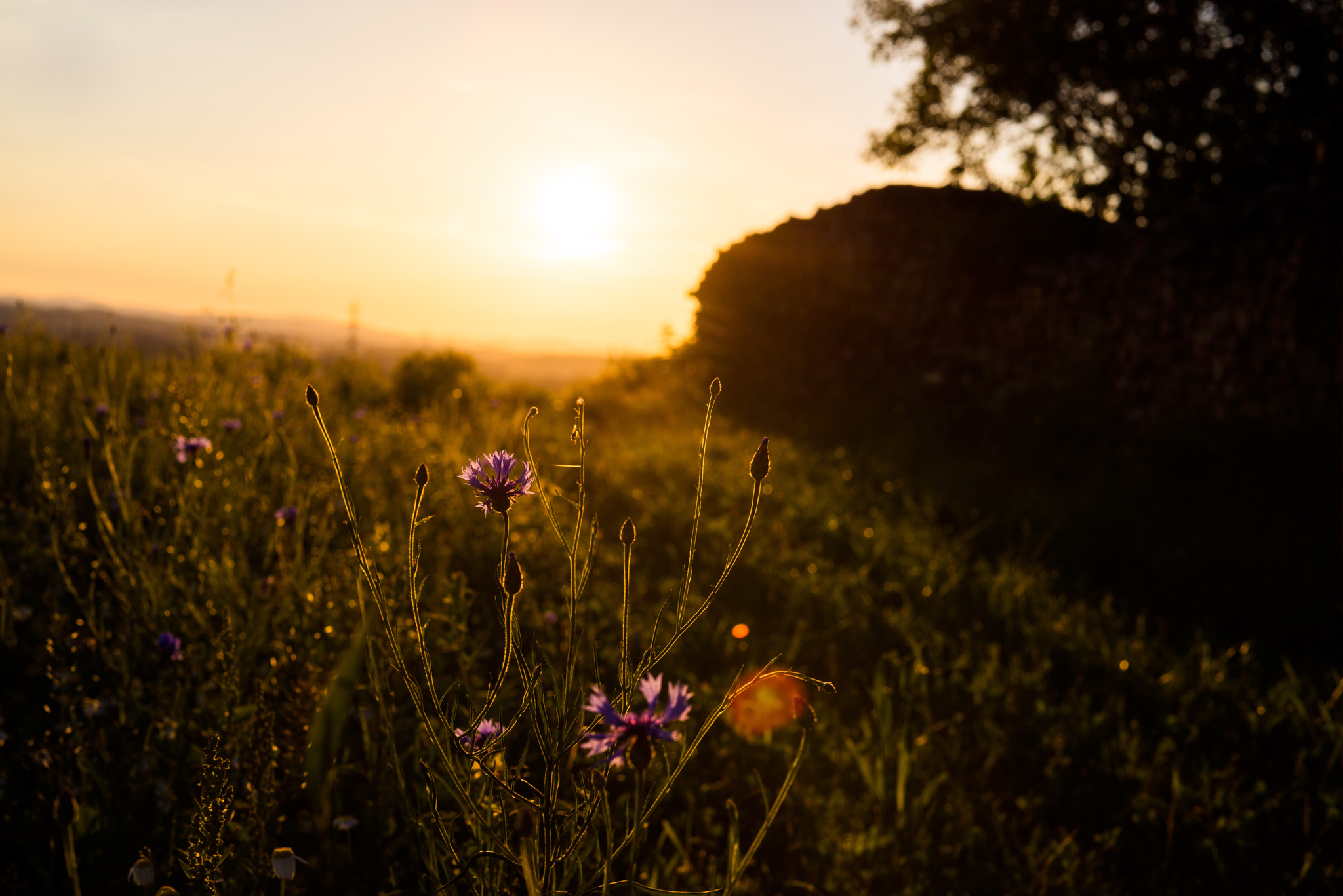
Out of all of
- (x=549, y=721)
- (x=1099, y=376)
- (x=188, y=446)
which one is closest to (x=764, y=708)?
(x=549, y=721)

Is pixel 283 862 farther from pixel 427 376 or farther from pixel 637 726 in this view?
pixel 427 376

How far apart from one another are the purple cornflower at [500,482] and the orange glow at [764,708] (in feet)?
4.88

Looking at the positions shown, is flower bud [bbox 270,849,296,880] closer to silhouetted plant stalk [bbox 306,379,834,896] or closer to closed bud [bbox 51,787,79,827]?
silhouetted plant stalk [bbox 306,379,834,896]

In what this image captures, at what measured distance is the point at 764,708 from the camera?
2537 mm

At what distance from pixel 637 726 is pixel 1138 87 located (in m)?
8.69

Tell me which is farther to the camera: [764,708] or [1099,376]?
[1099,376]

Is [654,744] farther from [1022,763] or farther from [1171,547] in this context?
[1171,547]

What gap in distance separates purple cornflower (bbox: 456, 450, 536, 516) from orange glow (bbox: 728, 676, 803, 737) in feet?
4.88

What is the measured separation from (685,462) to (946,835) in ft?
10.6

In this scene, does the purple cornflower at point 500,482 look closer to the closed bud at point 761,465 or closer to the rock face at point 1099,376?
the closed bud at point 761,465

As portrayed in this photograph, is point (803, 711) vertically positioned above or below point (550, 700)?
above

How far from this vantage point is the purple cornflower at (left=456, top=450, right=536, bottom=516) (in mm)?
1038

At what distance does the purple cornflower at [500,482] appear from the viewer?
1.04 metres

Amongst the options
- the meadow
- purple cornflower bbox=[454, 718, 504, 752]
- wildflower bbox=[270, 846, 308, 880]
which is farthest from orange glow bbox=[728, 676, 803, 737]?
wildflower bbox=[270, 846, 308, 880]
